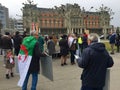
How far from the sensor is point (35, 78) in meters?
7.86

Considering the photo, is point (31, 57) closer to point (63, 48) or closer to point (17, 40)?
point (63, 48)

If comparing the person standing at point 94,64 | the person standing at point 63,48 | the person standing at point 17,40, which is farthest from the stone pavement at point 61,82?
the person standing at point 17,40

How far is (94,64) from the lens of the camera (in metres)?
5.60

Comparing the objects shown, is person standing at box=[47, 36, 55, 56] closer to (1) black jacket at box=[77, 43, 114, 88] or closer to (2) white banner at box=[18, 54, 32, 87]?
(2) white banner at box=[18, 54, 32, 87]

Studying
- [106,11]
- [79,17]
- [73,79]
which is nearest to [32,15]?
[106,11]

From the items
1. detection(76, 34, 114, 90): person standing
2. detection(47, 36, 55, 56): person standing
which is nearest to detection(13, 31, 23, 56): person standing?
detection(47, 36, 55, 56): person standing

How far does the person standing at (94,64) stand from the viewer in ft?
18.1

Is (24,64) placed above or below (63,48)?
above

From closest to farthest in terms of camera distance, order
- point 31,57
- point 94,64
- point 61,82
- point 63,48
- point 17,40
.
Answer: point 94,64, point 31,57, point 61,82, point 63,48, point 17,40

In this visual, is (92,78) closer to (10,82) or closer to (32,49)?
(32,49)

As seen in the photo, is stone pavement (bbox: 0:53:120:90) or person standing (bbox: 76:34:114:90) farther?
stone pavement (bbox: 0:53:120:90)

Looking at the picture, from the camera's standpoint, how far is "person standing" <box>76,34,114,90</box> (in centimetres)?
552

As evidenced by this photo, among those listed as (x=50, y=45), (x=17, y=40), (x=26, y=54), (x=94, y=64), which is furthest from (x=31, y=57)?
(x=50, y=45)

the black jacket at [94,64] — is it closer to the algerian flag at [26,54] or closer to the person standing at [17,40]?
the algerian flag at [26,54]
